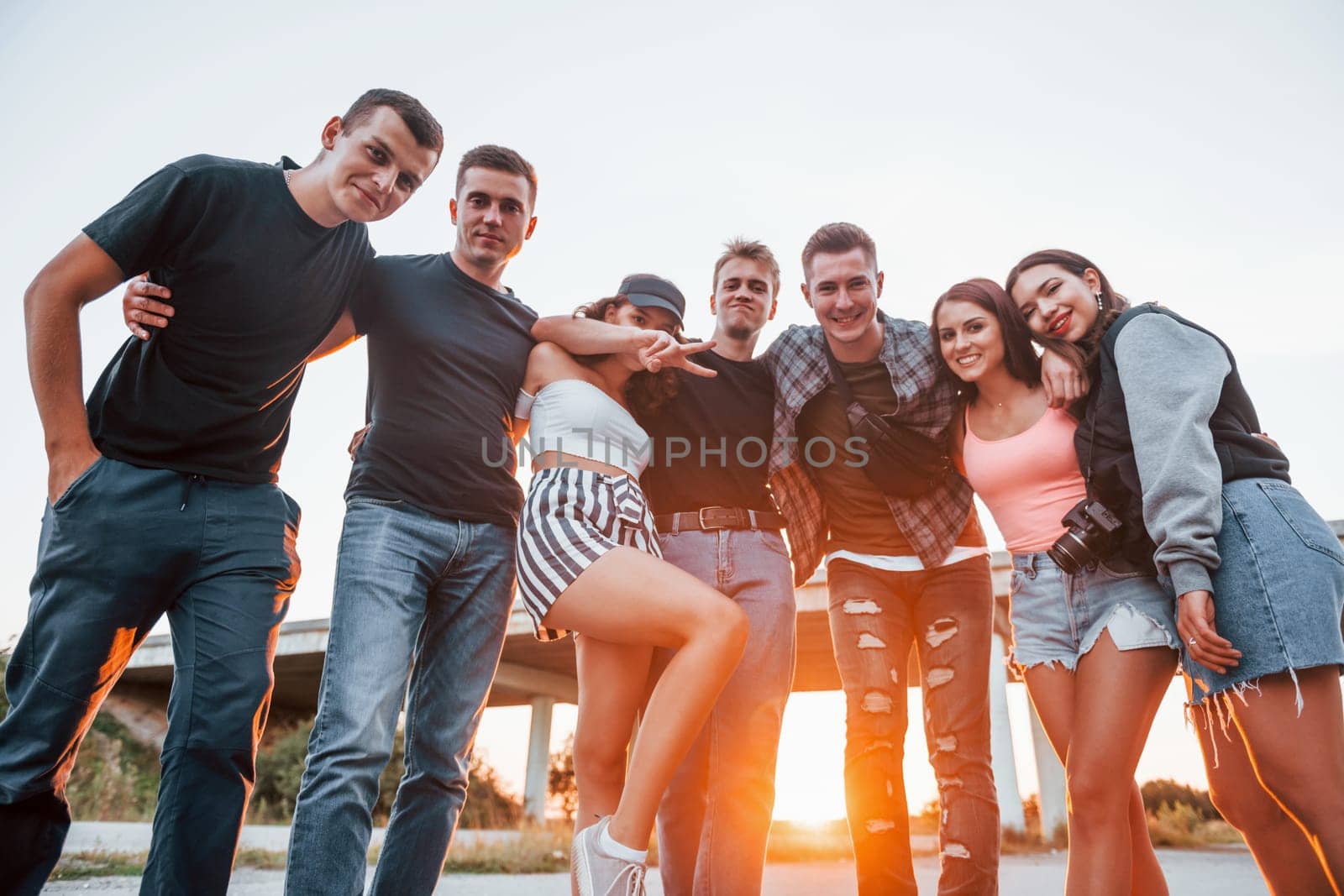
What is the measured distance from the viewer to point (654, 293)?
285cm

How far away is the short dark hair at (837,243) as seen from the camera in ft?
10.3

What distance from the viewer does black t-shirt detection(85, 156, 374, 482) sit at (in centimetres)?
211

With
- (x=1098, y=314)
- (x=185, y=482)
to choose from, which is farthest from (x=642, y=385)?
(x=1098, y=314)

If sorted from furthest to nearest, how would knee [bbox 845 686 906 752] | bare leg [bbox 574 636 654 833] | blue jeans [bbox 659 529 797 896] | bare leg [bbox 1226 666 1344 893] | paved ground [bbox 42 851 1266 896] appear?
paved ground [bbox 42 851 1266 896]
knee [bbox 845 686 906 752]
blue jeans [bbox 659 529 797 896]
bare leg [bbox 574 636 654 833]
bare leg [bbox 1226 666 1344 893]

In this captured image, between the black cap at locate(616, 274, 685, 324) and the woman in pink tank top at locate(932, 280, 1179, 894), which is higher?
the black cap at locate(616, 274, 685, 324)

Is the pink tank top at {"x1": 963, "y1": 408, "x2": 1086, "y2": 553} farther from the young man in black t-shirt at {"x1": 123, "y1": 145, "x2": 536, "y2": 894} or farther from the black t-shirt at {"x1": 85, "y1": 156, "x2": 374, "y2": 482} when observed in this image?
the black t-shirt at {"x1": 85, "y1": 156, "x2": 374, "y2": 482}

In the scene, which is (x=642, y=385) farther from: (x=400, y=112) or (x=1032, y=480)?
(x=1032, y=480)

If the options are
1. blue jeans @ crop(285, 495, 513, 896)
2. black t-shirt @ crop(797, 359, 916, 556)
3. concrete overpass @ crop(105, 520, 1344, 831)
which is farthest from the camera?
concrete overpass @ crop(105, 520, 1344, 831)

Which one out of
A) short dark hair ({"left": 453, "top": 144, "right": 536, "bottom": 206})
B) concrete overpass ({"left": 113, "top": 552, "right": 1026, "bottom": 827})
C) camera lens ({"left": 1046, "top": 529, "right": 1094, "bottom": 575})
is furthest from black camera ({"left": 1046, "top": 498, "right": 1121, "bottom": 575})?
concrete overpass ({"left": 113, "top": 552, "right": 1026, "bottom": 827})

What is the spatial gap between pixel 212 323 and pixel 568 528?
1145mm

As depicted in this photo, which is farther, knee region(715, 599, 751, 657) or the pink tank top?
the pink tank top

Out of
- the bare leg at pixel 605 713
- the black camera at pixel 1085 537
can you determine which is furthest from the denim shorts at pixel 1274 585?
the bare leg at pixel 605 713

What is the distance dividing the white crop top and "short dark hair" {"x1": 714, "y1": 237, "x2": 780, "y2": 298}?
87 centimetres

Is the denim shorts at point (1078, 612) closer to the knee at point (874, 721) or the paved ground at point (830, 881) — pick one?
the knee at point (874, 721)
